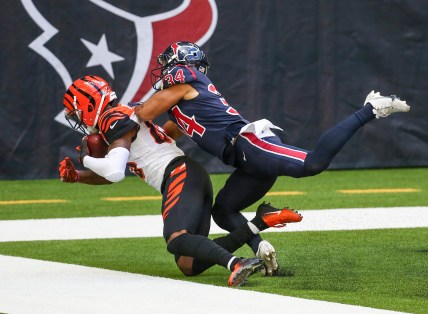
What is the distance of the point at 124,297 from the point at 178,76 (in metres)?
1.35

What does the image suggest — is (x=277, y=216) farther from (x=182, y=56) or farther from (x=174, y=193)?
(x=182, y=56)

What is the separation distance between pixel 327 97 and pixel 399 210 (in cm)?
324

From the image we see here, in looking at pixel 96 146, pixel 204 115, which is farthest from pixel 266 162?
pixel 96 146

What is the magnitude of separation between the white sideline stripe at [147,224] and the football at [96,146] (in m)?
1.58

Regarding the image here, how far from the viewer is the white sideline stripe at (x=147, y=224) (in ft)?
25.1

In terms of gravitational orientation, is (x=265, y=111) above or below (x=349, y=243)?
below

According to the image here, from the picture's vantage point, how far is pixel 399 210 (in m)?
8.67

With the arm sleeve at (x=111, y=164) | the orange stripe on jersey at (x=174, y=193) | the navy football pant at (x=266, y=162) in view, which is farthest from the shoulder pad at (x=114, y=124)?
the navy football pant at (x=266, y=162)

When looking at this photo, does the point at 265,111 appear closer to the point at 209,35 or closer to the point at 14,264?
the point at 209,35

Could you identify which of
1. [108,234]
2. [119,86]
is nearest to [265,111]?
[119,86]

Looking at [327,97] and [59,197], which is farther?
[327,97]

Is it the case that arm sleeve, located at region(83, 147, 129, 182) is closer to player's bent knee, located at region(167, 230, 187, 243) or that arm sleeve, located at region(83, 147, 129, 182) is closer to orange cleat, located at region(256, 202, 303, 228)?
player's bent knee, located at region(167, 230, 187, 243)

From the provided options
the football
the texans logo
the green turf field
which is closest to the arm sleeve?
the football

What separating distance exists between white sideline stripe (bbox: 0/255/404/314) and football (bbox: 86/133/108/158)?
63 centimetres
